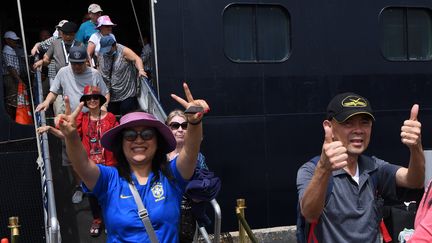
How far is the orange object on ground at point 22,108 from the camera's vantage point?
6691 mm

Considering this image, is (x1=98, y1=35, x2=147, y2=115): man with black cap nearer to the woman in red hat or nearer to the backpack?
the woman in red hat

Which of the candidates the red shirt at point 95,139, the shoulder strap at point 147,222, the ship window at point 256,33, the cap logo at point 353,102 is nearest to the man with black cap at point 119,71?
the red shirt at point 95,139

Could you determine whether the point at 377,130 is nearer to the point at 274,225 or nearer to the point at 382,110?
the point at 382,110

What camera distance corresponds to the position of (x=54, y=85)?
596 centimetres

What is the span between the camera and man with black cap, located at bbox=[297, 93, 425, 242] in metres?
2.74

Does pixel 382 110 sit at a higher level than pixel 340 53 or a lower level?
lower

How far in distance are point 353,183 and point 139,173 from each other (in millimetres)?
1138

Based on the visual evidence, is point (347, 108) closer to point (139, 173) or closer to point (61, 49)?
point (139, 173)

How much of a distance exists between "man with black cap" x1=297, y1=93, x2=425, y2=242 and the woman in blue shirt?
0.67 m

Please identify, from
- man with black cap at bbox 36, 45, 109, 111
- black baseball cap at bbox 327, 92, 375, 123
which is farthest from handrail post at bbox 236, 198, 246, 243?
black baseball cap at bbox 327, 92, 375, 123

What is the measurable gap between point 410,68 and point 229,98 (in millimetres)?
2851

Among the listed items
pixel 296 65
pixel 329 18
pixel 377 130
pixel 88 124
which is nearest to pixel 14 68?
pixel 88 124

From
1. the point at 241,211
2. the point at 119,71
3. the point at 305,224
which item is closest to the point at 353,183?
the point at 305,224

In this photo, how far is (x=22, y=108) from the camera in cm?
679
